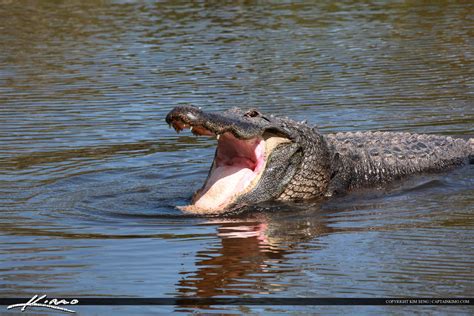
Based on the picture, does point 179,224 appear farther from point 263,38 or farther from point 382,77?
point 263,38

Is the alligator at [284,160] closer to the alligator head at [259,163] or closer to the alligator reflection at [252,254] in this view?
the alligator head at [259,163]

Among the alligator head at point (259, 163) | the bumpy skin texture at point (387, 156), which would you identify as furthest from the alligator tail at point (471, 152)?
the alligator head at point (259, 163)

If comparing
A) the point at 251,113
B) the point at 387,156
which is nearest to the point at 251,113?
the point at 251,113

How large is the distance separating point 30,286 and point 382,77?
8.54 m

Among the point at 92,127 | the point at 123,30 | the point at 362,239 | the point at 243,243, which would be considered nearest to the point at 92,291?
the point at 243,243

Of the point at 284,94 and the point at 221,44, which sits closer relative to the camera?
the point at 284,94

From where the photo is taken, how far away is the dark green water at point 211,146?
601 centimetres

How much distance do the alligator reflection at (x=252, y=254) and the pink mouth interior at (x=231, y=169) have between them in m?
0.38

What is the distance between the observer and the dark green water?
237 inches

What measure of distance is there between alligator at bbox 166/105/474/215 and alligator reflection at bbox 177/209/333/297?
14.9 inches

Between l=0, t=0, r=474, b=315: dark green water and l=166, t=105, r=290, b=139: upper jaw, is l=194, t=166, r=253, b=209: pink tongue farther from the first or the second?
l=166, t=105, r=290, b=139: upper jaw

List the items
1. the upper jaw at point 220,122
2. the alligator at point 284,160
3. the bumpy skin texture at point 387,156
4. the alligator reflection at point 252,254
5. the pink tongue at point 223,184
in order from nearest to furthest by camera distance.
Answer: the alligator reflection at point 252,254 < the upper jaw at point 220,122 < the alligator at point 284,160 < the pink tongue at point 223,184 < the bumpy skin texture at point 387,156

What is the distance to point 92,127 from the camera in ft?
37.6

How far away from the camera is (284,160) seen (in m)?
8.30
